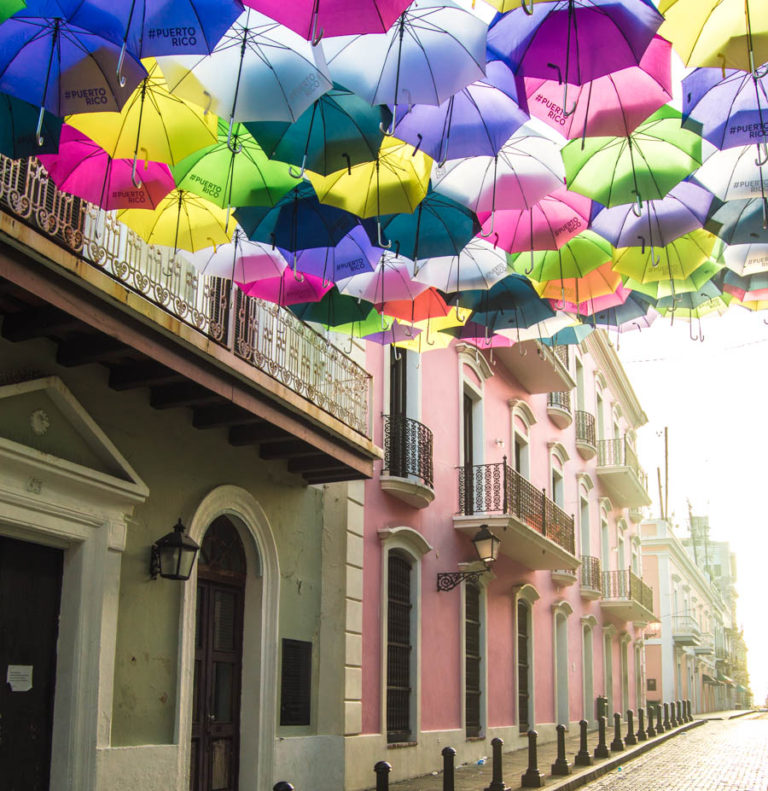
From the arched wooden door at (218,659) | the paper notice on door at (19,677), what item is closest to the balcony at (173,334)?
the arched wooden door at (218,659)

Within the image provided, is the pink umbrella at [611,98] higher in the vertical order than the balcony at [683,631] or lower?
higher

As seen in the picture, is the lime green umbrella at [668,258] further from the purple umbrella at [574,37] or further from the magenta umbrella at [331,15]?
the magenta umbrella at [331,15]

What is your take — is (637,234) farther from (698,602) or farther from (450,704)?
(698,602)

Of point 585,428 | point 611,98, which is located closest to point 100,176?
point 611,98

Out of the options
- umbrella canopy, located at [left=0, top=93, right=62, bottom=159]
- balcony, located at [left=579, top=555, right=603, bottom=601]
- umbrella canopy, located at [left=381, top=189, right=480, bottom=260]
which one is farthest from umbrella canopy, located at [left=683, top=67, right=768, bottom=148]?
balcony, located at [left=579, top=555, right=603, bottom=601]

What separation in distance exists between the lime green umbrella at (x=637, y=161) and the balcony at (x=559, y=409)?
1617cm

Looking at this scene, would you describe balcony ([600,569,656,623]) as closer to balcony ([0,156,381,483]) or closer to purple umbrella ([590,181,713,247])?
balcony ([0,156,381,483])

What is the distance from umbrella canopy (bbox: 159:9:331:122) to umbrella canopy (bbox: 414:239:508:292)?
2.89m

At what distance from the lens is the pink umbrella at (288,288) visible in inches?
368

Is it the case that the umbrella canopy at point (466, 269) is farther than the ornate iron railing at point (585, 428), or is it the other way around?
the ornate iron railing at point (585, 428)

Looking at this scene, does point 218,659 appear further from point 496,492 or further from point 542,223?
point 496,492

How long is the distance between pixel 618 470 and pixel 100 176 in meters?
24.2

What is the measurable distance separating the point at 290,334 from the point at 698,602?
5456cm

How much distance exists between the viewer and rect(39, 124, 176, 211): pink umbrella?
23.7 feet
